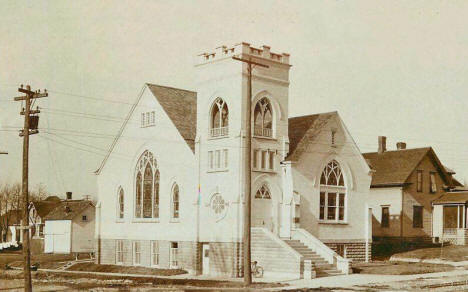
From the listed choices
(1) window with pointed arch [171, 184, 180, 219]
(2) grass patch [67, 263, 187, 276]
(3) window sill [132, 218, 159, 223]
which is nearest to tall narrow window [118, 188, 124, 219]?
(3) window sill [132, 218, 159, 223]

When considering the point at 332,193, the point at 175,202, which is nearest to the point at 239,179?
the point at 175,202

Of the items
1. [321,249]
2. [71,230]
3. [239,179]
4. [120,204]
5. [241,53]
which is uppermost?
[241,53]

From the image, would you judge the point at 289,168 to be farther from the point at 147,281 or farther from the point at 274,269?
the point at 147,281

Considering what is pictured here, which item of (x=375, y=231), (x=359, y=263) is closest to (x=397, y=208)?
(x=375, y=231)

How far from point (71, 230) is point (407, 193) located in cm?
3763

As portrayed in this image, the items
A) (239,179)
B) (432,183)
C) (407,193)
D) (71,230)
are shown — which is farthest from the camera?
(71,230)

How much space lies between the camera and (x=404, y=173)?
178ft

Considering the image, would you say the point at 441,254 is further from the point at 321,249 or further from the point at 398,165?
the point at 398,165

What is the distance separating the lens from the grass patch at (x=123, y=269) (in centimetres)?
4166

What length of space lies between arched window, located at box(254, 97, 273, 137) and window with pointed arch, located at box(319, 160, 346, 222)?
457cm

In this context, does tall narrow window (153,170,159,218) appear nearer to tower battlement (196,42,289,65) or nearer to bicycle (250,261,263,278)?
tower battlement (196,42,289,65)

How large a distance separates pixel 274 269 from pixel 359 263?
7573 millimetres

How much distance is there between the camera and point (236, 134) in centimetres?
3944

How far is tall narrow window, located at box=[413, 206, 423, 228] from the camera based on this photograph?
2136 inches
